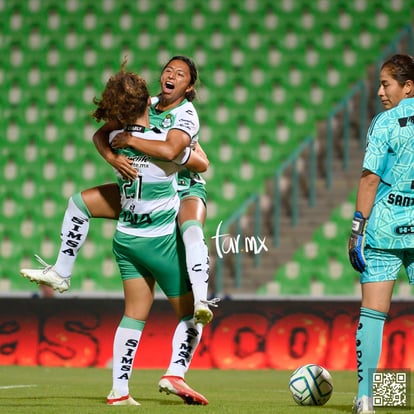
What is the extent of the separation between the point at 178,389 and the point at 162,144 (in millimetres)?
1271

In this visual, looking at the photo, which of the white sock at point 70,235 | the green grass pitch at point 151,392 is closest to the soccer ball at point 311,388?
the green grass pitch at point 151,392

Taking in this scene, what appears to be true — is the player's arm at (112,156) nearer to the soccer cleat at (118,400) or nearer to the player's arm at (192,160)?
the player's arm at (192,160)

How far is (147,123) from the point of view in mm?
5133

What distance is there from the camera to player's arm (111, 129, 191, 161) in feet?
16.3

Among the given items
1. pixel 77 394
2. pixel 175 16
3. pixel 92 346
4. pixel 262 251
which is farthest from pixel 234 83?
pixel 77 394

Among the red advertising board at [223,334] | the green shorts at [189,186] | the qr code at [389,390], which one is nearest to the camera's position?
the qr code at [389,390]

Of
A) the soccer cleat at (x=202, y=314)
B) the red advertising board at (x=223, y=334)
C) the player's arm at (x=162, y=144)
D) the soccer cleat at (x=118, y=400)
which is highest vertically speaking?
the player's arm at (x=162, y=144)

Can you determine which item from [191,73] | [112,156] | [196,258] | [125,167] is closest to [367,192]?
[196,258]

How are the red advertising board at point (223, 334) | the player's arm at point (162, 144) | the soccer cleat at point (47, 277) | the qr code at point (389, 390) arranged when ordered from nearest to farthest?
the qr code at point (389, 390) < the player's arm at point (162, 144) < the soccer cleat at point (47, 277) < the red advertising board at point (223, 334)

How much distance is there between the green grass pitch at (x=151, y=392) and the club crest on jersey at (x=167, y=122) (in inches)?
58.1

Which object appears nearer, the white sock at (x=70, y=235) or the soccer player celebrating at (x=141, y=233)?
the soccer player celebrating at (x=141, y=233)

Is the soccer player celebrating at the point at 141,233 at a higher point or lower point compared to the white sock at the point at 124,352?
higher

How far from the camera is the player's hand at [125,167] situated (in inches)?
198

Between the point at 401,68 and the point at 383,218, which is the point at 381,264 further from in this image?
the point at 401,68
